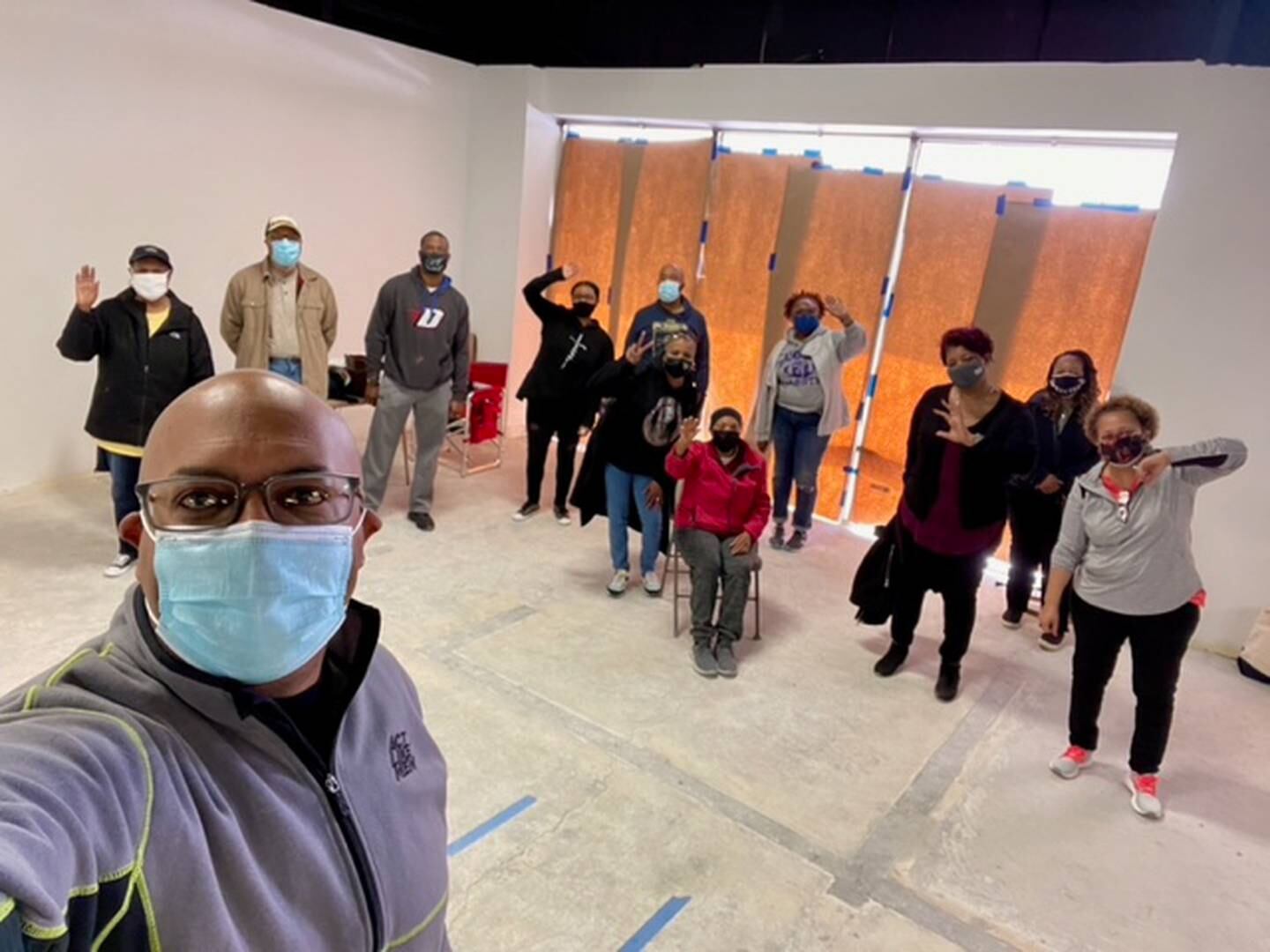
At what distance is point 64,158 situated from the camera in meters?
4.65

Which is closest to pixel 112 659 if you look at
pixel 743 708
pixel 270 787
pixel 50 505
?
pixel 270 787

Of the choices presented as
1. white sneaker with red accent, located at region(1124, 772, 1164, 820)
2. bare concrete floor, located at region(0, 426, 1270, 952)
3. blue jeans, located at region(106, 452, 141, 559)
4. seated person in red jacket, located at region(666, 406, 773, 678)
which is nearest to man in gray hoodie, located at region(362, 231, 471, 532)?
bare concrete floor, located at region(0, 426, 1270, 952)

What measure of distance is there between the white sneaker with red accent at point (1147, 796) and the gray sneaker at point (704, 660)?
165 cm

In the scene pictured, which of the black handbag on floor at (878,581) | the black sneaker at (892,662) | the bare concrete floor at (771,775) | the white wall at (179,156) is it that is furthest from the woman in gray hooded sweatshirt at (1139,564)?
the white wall at (179,156)

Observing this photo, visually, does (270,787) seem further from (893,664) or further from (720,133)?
(720,133)

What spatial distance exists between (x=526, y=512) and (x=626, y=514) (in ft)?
3.76

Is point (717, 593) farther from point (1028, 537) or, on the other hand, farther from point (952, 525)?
point (1028, 537)

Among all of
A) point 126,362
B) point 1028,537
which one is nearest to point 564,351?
point 126,362

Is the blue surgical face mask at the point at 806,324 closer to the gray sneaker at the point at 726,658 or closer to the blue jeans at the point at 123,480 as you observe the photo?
the gray sneaker at the point at 726,658

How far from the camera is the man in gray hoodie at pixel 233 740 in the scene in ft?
2.53

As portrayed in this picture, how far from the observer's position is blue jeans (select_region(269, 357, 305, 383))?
4.70 m

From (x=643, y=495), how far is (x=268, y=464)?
11.3 feet

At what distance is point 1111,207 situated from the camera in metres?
4.63

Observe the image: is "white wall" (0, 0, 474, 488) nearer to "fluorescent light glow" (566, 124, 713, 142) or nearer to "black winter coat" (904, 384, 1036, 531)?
"fluorescent light glow" (566, 124, 713, 142)
